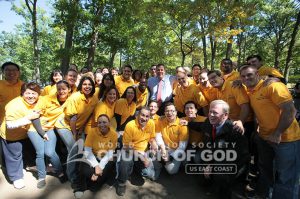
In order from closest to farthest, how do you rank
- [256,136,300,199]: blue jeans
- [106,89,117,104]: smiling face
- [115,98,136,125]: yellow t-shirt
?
[256,136,300,199]: blue jeans
[106,89,117,104]: smiling face
[115,98,136,125]: yellow t-shirt

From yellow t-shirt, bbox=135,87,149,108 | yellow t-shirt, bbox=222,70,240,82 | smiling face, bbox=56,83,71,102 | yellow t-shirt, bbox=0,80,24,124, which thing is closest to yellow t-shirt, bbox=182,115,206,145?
yellow t-shirt, bbox=222,70,240,82

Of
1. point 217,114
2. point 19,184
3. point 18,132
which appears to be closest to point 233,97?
point 217,114

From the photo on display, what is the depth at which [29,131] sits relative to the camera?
463 cm

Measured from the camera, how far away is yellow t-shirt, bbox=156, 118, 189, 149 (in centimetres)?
527

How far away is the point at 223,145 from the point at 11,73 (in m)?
4.59

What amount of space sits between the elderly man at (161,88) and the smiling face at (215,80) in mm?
1661

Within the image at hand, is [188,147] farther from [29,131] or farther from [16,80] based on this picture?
[16,80]

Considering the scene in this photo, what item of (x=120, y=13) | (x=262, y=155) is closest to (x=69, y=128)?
(x=262, y=155)

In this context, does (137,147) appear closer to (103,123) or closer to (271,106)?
(103,123)

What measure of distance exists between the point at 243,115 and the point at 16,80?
477 cm

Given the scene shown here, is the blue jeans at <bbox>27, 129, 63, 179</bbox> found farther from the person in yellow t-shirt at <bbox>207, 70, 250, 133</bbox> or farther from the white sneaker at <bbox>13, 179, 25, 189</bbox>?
the person in yellow t-shirt at <bbox>207, 70, 250, 133</bbox>

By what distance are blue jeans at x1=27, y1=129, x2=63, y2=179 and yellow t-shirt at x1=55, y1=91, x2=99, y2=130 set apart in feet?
1.08

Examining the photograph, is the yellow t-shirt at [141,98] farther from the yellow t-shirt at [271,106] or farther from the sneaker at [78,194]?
the yellow t-shirt at [271,106]

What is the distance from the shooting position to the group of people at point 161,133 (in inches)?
150
